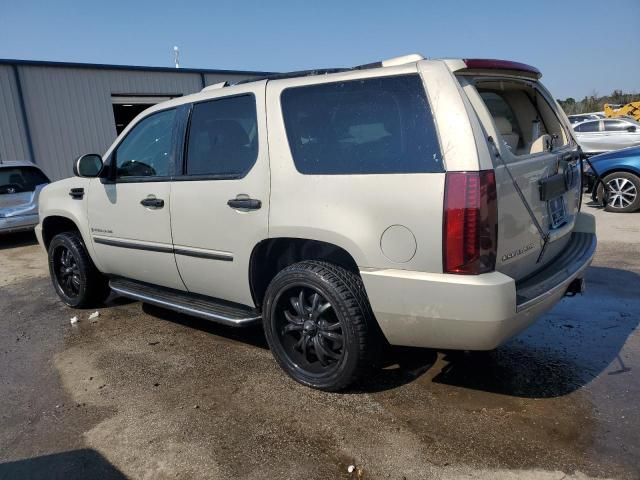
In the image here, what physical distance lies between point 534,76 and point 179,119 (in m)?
2.54

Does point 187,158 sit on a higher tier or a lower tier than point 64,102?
lower

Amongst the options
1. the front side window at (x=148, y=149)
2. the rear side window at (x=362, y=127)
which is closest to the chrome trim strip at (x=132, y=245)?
the front side window at (x=148, y=149)

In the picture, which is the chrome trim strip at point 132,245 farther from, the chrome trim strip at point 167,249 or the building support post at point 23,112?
the building support post at point 23,112

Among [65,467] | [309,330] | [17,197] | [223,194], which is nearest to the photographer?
[65,467]

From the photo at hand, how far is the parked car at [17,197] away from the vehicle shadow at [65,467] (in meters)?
7.57

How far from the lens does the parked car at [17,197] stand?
29.7 feet

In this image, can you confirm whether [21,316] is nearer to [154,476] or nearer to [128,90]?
[154,476]

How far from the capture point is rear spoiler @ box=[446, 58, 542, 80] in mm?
2684

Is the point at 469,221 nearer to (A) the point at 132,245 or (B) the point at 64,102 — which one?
(A) the point at 132,245

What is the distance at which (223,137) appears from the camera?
360 cm

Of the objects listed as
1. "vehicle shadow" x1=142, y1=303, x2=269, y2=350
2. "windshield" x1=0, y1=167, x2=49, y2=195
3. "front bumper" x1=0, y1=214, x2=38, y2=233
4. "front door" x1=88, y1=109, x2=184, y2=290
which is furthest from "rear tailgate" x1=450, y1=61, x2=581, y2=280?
"windshield" x1=0, y1=167, x2=49, y2=195

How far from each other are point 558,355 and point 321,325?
1735 mm

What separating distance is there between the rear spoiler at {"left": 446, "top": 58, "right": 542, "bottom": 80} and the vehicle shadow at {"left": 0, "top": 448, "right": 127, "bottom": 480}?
266 centimetres

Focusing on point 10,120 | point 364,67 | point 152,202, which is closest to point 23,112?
point 10,120
